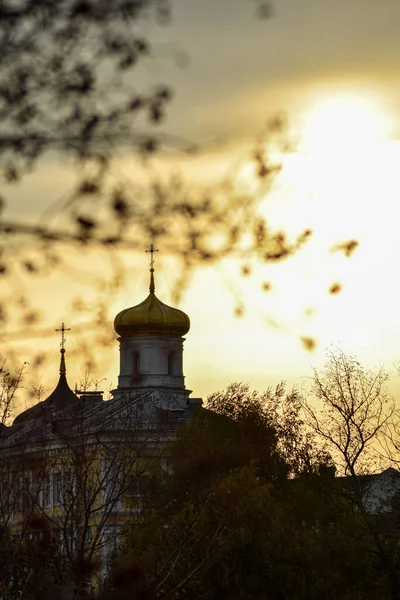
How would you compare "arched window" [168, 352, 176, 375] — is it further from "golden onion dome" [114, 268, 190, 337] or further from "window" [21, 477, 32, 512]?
"window" [21, 477, 32, 512]

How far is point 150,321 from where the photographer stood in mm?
78562

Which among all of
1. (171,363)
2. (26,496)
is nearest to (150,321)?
(171,363)

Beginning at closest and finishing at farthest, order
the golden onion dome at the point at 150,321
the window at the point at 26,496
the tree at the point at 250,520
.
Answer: the window at the point at 26,496
the tree at the point at 250,520
the golden onion dome at the point at 150,321

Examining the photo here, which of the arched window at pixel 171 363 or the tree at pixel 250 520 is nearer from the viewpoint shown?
the tree at pixel 250 520

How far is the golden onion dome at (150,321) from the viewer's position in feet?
257

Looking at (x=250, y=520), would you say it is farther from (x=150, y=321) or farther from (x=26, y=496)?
(x=150, y=321)

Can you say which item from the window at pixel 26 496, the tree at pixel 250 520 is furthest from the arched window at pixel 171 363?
the window at pixel 26 496

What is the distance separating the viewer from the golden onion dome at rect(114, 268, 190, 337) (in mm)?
78188

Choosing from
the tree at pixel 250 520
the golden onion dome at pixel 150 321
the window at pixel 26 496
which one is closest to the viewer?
the window at pixel 26 496

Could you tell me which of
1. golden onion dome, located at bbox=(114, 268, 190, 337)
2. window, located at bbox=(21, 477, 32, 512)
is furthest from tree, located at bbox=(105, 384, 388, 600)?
golden onion dome, located at bbox=(114, 268, 190, 337)

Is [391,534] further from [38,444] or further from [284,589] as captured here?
[38,444]

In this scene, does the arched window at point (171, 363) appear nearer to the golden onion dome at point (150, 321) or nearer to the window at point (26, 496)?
the golden onion dome at point (150, 321)

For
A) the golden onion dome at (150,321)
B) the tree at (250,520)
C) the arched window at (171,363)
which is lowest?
the tree at (250,520)

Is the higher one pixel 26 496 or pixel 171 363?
pixel 171 363
